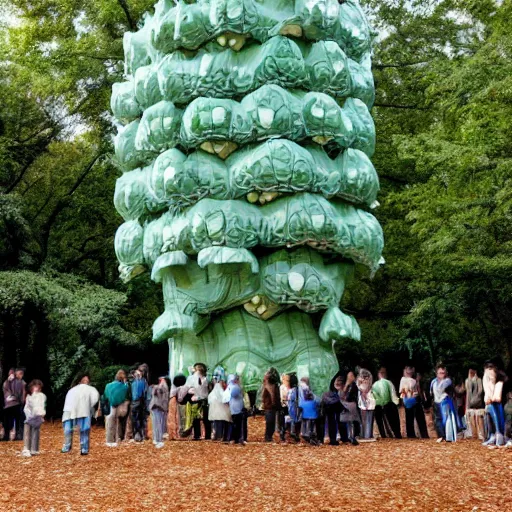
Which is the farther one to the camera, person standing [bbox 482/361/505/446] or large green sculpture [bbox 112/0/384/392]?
large green sculpture [bbox 112/0/384/392]

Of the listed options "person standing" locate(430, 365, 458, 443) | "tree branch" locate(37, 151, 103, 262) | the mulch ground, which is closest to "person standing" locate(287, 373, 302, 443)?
the mulch ground

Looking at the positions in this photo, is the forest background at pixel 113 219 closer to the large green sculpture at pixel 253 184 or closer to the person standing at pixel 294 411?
the large green sculpture at pixel 253 184

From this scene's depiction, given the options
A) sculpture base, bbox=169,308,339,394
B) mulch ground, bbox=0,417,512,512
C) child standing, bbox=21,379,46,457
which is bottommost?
mulch ground, bbox=0,417,512,512

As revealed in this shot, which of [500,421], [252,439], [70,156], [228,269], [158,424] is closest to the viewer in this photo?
[500,421]

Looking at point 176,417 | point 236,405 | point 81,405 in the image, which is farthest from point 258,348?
point 81,405

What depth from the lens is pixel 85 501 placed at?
944 centimetres

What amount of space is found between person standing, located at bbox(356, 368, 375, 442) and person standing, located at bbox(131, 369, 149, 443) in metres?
3.74

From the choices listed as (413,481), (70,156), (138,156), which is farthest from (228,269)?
(70,156)

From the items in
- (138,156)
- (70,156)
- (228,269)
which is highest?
(70,156)

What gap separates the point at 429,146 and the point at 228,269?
5.41m

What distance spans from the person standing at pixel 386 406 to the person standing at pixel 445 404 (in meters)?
0.97

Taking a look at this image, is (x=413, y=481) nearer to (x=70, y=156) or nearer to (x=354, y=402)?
(x=354, y=402)

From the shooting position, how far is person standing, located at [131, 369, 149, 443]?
15211 millimetres

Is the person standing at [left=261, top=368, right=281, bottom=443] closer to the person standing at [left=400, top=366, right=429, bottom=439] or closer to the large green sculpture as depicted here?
the person standing at [left=400, top=366, right=429, bottom=439]
